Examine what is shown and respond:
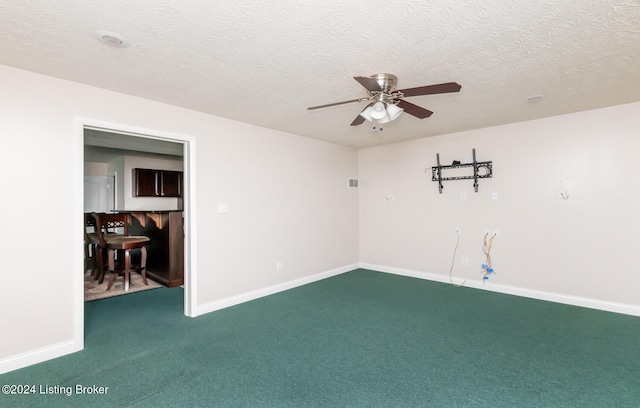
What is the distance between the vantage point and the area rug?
13.6 ft

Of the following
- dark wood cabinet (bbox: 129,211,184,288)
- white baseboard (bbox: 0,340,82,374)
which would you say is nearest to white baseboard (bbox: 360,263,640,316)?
dark wood cabinet (bbox: 129,211,184,288)

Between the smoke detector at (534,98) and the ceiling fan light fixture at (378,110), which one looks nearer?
the ceiling fan light fixture at (378,110)

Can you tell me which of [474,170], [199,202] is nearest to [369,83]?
[199,202]

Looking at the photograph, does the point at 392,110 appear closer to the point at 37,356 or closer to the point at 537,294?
the point at 537,294

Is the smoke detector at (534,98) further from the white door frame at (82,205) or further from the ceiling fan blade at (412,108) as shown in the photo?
the white door frame at (82,205)

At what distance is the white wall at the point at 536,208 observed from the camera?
3.46 metres

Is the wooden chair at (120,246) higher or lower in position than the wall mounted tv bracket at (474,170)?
lower

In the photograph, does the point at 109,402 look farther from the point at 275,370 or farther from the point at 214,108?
the point at 214,108

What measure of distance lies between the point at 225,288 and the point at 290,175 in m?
1.79

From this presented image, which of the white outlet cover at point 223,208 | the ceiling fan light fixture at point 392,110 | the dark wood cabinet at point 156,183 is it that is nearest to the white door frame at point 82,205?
the white outlet cover at point 223,208

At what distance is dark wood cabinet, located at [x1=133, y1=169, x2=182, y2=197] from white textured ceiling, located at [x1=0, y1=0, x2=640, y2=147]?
13.9 feet

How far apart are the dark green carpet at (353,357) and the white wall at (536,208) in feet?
1.55

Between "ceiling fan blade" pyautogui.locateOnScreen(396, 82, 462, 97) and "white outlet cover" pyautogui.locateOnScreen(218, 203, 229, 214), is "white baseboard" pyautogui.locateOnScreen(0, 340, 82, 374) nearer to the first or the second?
"white outlet cover" pyautogui.locateOnScreen(218, 203, 229, 214)

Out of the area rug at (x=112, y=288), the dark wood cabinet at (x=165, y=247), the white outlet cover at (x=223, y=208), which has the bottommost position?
the area rug at (x=112, y=288)
